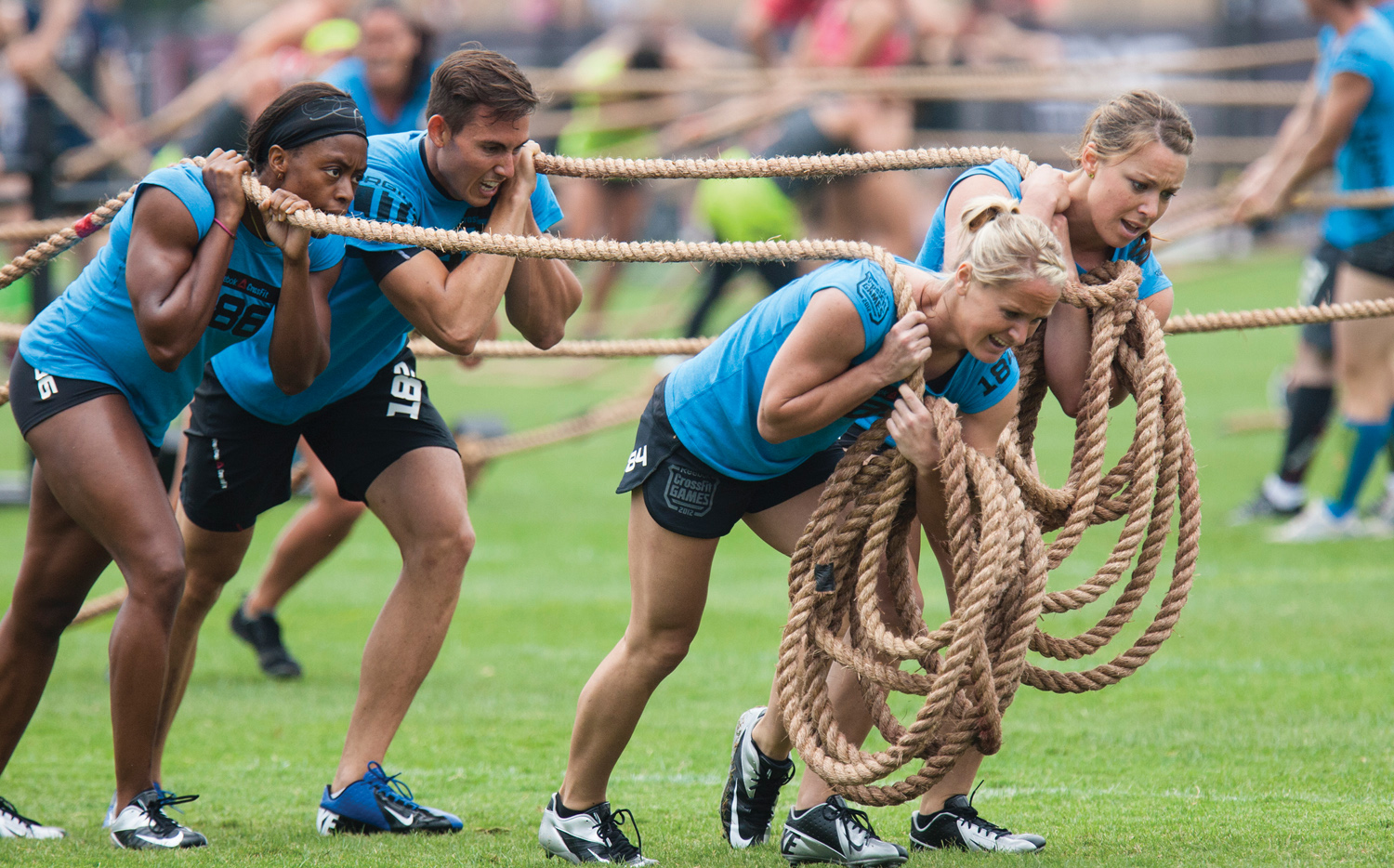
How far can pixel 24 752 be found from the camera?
4.26 meters

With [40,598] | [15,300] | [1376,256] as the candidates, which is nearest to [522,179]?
[40,598]

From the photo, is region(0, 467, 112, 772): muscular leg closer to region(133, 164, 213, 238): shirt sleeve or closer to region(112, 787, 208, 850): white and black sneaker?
region(112, 787, 208, 850): white and black sneaker

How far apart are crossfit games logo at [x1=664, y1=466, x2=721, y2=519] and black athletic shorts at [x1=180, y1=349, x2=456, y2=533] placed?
30.4 inches

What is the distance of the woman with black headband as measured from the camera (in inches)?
124

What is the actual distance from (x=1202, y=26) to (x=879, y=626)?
64.6 feet

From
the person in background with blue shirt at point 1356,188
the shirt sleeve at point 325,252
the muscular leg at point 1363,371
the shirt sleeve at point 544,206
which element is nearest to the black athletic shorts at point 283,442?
the shirt sleeve at point 325,252

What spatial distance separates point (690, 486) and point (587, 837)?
772 millimetres

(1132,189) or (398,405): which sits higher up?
(1132,189)

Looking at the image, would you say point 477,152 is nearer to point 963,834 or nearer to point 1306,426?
point 963,834

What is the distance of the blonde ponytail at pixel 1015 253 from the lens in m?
2.80

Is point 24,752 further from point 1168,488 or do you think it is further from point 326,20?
point 326,20

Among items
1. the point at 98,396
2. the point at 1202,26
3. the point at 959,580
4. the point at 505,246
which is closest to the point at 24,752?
the point at 98,396

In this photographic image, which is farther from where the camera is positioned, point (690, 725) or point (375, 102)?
point (375, 102)

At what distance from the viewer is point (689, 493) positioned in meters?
3.15
